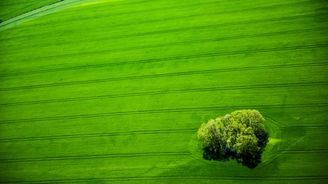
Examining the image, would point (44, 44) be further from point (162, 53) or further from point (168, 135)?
point (168, 135)

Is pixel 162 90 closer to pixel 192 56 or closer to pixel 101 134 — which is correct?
pixel 192 56

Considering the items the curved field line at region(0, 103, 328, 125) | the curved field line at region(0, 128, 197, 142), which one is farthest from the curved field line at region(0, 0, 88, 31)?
the curved field line at region(0, 128, 197, 142)

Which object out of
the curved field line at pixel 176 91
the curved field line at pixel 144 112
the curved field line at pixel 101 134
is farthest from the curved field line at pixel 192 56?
the curved field line at pixel 101 134

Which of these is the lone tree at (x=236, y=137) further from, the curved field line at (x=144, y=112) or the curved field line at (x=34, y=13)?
the curved field line at (x=34, y=13)

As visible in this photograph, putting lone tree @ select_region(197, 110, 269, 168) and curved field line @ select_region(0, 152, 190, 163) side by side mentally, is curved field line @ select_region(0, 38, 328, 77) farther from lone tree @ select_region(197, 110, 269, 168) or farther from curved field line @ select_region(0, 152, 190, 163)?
curved field line @ select_region(0, 152, 190, 163)

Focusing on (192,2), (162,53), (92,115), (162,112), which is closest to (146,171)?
(162,112)
